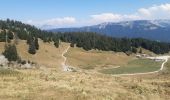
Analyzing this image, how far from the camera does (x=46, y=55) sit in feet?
620

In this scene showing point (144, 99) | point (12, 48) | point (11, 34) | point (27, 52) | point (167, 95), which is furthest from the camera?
point (11, 34)

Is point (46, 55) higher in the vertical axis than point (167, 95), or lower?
lower

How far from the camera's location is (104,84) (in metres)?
35.6

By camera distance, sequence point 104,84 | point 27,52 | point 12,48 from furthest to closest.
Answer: point 27,52
point 12,48
point 104,84

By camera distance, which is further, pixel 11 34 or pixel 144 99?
pixel 11 34

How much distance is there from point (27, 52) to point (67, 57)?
74.8 ft

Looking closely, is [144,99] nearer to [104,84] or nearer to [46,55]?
[104,84]

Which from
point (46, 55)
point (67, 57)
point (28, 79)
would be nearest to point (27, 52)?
point (46, 55)

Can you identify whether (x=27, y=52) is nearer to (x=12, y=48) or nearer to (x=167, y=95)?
(x=12, y=48)

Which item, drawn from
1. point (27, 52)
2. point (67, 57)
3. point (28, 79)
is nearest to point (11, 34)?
point (27, 52)

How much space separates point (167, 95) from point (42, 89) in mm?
10414

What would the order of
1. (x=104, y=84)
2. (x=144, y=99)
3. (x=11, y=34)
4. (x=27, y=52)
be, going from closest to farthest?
(x=144, y=99) < (x=104, y=84) < (x=27, y=52) < (x=11, y=34)

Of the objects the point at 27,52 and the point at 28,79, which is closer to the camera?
the point at 28,79

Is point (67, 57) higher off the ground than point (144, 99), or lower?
lower
